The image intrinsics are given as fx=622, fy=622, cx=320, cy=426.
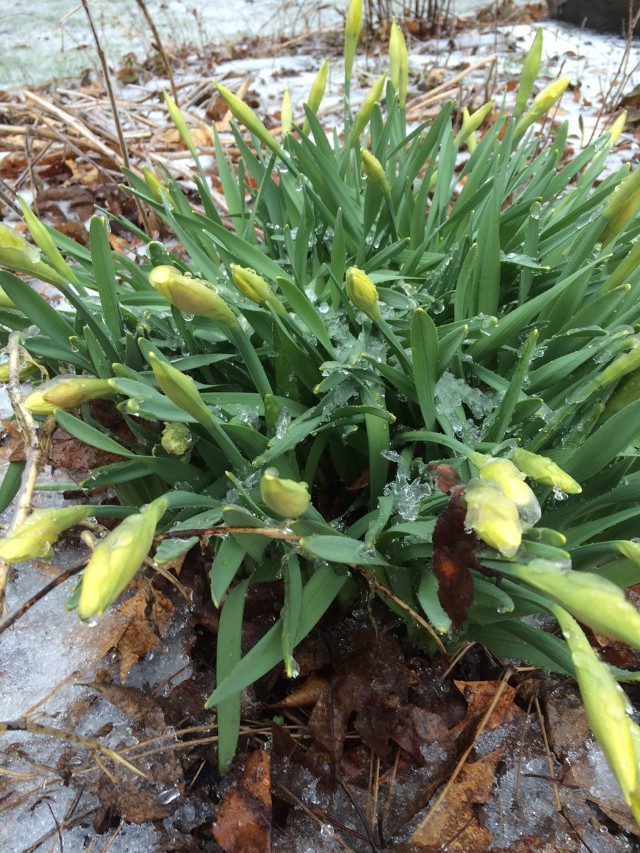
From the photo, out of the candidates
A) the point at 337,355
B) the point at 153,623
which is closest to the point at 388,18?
the point at 337,355

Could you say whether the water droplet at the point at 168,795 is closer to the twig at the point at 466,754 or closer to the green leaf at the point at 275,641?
the green leaf at the point at 275,641

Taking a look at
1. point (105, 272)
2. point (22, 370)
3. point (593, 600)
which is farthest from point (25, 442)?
point (593, 600)

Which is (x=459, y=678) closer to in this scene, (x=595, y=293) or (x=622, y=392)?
(x=622, y=392)

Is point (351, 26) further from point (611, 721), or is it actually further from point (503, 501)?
point (611, 721)

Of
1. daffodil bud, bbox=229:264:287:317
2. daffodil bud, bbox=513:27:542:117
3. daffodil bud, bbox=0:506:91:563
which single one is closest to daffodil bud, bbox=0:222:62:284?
daffodil bud, bbox=229:264:287:317

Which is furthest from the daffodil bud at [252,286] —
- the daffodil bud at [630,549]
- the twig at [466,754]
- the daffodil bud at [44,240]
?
the twig at [466,754]
